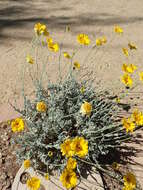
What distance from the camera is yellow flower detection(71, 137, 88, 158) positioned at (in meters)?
1.82

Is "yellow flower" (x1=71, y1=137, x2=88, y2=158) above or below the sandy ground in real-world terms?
below

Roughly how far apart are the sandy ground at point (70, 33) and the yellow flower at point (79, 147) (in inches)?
52.2

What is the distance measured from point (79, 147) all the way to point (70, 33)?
3243mm

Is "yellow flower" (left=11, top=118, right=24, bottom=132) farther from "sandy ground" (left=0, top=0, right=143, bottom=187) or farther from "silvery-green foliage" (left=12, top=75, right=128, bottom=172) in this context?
"sandy ground" (left=0, top=0, right=143, bottom=187)

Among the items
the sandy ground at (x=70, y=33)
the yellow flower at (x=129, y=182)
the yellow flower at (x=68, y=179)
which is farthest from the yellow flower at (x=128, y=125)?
the sandy ground at (x=70, y=33)

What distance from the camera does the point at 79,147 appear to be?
1.86 metres

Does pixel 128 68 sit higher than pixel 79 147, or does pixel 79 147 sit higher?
pixel 128 68

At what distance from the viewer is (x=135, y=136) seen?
115 inches

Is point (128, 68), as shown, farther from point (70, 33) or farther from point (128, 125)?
point (70, 33)

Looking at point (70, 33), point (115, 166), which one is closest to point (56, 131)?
point (115, 166)

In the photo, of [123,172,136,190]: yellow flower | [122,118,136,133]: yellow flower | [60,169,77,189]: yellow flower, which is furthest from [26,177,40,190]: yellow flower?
[122,118,136,133]: yellow flower

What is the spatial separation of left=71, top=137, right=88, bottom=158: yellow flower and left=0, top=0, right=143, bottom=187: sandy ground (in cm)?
133

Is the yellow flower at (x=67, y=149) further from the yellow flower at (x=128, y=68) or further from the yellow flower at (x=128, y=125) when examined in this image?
the yellow flower at (x=128, y=68)

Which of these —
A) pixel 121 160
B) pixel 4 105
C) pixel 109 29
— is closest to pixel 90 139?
pixel 121 160
